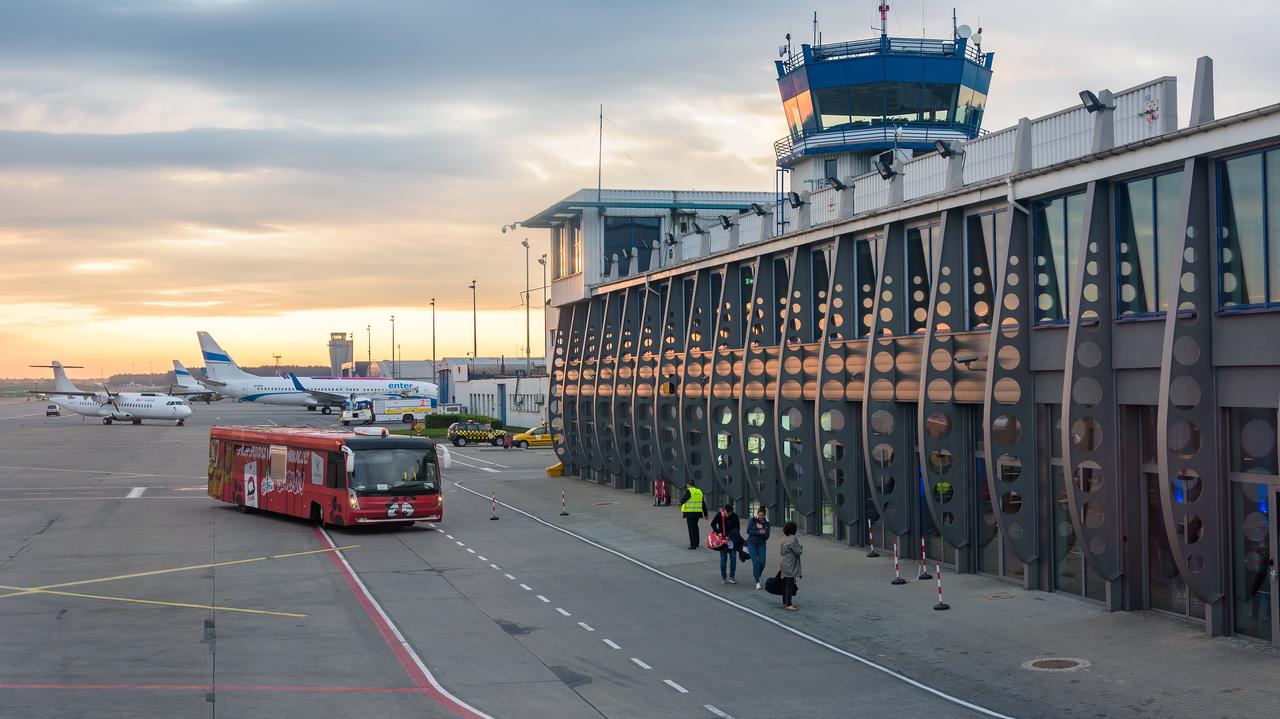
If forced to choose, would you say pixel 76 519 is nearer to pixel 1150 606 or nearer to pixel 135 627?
pixel 135 627

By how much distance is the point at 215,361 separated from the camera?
497ft

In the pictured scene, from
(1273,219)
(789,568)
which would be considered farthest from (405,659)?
(1273,219)

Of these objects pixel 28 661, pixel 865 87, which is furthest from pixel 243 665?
pixel 865 87

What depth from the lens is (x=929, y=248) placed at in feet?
93.2

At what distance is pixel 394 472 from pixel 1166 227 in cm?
2309

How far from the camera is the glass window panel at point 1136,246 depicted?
2102 cm

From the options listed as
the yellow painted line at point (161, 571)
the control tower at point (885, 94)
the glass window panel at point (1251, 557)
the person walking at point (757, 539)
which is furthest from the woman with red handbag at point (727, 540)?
the control tower at point (885, 94)

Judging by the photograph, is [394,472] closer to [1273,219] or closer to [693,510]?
[693,510]

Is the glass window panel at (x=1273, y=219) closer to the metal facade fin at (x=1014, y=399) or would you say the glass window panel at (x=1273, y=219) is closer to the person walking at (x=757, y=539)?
the metal facade fin at (x=1014, y=399)

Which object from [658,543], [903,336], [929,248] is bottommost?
[658,543]

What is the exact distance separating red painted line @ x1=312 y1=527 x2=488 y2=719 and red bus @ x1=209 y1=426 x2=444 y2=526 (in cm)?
623

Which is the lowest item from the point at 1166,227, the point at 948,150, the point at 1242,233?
the point at 1242,233

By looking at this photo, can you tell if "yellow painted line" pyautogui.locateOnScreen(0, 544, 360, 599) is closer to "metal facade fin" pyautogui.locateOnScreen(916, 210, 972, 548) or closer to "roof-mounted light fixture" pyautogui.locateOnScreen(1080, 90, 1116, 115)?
"metal facade fin" pyautogui.locateOnScreen(916, 210, 972, 548)

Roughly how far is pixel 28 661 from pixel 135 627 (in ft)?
9.69
